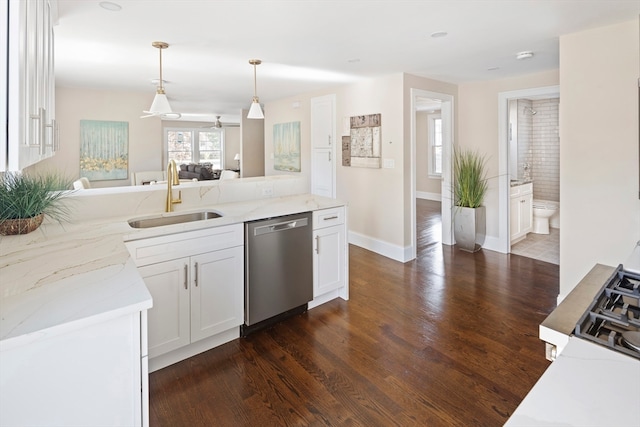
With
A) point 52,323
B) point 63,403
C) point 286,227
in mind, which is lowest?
point 63,403

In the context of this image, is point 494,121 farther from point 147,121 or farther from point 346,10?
point 147,121

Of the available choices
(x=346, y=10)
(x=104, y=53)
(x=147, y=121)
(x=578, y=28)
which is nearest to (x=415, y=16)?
(x=346, y=10)

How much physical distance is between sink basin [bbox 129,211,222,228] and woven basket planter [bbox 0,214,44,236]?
1.89ft

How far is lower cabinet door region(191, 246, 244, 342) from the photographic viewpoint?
2.32 meters

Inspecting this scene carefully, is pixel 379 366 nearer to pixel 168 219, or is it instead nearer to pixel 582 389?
pixel 582 389

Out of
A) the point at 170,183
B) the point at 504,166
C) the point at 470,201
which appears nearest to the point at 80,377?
the point at 170,183

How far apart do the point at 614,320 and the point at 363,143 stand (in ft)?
13.5

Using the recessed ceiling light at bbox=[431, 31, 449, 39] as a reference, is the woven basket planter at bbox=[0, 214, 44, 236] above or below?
below

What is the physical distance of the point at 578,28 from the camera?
108 inches

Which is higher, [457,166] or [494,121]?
[494,121]

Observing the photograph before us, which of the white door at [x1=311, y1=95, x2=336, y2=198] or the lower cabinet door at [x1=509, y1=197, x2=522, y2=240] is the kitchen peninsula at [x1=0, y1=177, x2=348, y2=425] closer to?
the white door at [x1=311, y1=95, x2=336, y2=198]

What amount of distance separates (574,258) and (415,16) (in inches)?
91.2

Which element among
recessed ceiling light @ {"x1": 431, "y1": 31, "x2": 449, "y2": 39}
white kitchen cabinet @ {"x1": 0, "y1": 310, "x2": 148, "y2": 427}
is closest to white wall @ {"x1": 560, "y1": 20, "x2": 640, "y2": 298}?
recessed ceiling light @ {"x1": 431, "y1": 31, "x2": 449, "y2": 39}

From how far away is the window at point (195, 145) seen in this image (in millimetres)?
12248
